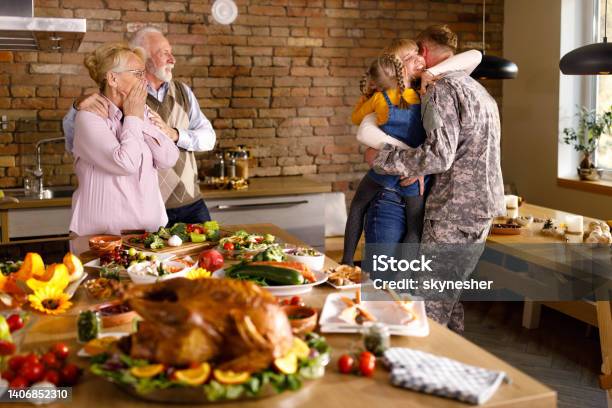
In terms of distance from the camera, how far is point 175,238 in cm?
254

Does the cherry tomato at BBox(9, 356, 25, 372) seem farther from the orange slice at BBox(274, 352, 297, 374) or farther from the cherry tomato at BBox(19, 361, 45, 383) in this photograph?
the orange slice at BBox(274, 352, 297, 374)

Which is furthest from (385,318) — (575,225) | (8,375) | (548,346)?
(548,346)

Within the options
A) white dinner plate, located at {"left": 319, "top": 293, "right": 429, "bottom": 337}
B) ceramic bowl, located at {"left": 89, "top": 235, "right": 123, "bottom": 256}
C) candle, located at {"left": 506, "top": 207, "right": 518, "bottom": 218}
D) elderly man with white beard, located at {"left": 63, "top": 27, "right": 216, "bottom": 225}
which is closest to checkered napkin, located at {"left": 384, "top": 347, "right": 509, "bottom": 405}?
white dinner plate, located at {"left": 319, "top": 293, "right": 429, "bottom": 337}

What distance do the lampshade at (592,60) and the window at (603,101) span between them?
2128mm

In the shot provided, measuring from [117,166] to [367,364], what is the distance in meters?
1.56

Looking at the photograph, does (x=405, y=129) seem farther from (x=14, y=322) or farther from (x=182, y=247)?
(x=14, y=322)

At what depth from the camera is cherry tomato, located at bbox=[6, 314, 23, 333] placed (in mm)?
1521

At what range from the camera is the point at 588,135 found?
17.5 feet

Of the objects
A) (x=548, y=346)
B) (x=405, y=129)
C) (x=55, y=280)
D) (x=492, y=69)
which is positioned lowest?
(x=548, y=346)

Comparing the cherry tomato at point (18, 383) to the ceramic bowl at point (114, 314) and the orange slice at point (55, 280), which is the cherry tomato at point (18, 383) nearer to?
the ceramic bowl at point (114, 314)

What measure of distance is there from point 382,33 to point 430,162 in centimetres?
299

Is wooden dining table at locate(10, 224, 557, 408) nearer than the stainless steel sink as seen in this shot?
Yes

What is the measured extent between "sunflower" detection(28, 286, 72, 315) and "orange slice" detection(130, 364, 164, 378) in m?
0.65

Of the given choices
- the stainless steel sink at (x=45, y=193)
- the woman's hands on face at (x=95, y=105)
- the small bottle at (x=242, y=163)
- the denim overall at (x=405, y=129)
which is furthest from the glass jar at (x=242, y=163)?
the woman's hands on face at (x=95, y=105)
